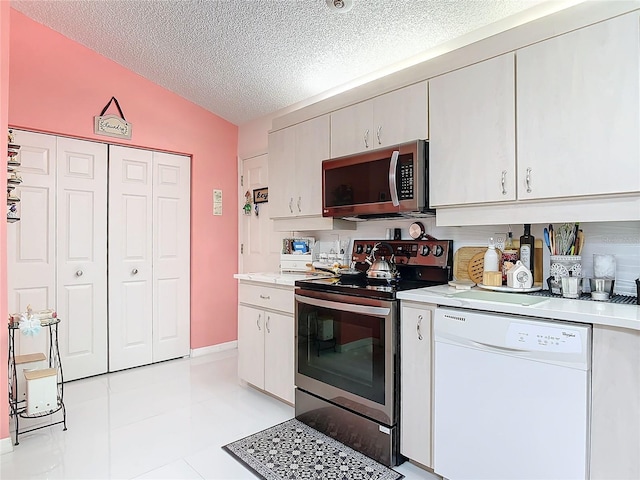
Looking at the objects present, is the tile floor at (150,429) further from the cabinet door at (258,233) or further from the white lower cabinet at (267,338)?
the cabinet door at (258,233)

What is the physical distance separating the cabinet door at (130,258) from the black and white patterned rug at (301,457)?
1.82 metres

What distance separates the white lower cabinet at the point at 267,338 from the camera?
2.64 meters

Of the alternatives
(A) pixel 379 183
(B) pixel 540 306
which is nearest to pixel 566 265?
(B) pixel 540 306

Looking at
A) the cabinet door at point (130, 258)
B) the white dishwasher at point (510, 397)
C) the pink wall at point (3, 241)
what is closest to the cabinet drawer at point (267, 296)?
the white dishwasher at point (510, 397)

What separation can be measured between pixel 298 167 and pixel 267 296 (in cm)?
98

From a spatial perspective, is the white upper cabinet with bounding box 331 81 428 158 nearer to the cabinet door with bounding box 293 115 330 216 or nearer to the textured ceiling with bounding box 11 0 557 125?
the cabinet door with bounding box 293 115 330 216

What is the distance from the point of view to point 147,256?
3680 millimetres

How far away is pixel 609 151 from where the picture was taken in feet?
5.21

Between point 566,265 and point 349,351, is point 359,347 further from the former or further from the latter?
point 566,265

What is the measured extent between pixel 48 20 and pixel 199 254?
7.29 feet

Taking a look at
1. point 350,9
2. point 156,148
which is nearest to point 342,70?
point 350,9

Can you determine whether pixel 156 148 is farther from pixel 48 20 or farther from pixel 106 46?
pixel 48 20

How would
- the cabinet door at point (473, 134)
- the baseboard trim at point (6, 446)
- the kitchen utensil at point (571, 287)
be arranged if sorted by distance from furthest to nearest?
the baseboard trim at point (6, 446) < the cabinet door at point (473, 134) < the kitchen utensil at point (571, 287)

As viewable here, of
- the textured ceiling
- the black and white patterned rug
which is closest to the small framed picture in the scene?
the textured ceiling
